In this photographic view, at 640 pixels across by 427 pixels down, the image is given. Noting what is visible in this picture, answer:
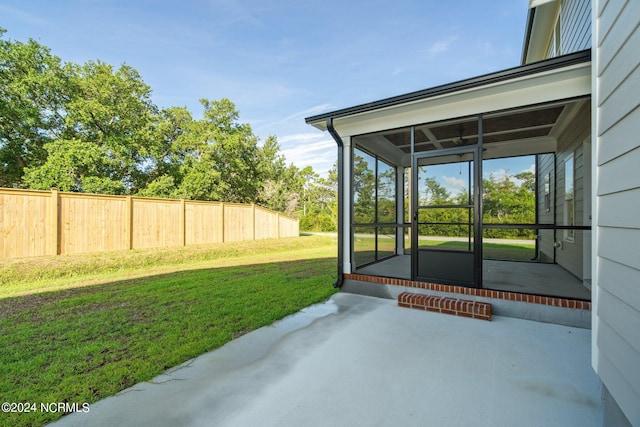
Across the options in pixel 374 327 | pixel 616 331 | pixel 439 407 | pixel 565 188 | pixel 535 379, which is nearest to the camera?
pixel 616 331

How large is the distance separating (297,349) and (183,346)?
1.03 m

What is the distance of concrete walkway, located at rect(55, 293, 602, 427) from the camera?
1.72 m

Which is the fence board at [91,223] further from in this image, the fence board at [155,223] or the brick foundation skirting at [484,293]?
the brick foundation skirting at [484,293]

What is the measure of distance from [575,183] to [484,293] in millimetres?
2857

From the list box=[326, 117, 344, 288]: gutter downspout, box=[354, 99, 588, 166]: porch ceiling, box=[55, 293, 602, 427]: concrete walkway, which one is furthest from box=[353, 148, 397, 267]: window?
box=[55, 293, 602, 427]: concrete walkway

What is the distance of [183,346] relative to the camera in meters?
2.64

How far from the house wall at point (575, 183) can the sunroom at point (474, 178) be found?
19 millimetres

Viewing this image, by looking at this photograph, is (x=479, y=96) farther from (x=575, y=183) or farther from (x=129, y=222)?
(x=129, y=222)

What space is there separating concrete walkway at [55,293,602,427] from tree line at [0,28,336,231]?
1138 centimetres

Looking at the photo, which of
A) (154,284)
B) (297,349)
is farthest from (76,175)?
(297,349)

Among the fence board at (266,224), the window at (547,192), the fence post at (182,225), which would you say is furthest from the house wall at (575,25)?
the fence board at (266,224)

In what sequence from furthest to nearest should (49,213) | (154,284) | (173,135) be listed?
(173,135) < (49,213) < (154,284)

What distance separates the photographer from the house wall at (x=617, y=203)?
1.19 m

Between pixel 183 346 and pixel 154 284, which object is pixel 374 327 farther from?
pixel 154 284
